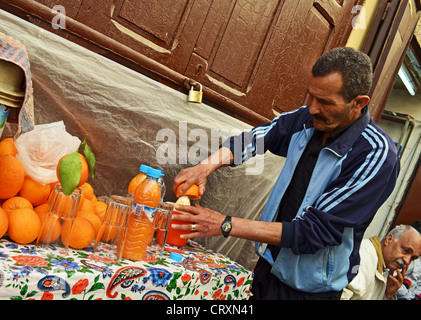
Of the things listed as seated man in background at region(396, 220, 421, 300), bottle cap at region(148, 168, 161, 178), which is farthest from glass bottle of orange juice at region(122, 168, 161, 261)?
seated man in background at region(396, 220, 421, 300)

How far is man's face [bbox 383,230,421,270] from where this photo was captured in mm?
3512

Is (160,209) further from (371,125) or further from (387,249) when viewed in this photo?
(387,249)

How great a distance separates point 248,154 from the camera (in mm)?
1927

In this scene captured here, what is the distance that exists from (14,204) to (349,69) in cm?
126

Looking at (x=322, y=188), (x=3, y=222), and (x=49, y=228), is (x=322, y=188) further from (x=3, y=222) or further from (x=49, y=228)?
(x=3, y=222)

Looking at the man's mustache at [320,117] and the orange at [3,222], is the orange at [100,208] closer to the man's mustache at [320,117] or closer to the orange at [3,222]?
the orange at [3,222]

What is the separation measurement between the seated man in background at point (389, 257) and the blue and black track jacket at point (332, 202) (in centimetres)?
167

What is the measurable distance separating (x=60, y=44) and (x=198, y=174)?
754 mm

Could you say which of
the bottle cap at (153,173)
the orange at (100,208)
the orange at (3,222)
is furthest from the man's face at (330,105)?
the orange at (3,222)

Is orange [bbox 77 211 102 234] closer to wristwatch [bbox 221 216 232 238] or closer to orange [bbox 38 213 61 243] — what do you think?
orange [bbox 38 213 61 243]

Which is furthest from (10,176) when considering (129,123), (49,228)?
(129,123)

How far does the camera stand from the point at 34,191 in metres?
1.30

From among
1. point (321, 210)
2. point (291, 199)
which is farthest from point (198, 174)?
point (321, 210)

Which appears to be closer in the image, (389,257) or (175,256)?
(175,256)
